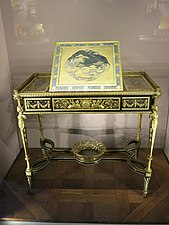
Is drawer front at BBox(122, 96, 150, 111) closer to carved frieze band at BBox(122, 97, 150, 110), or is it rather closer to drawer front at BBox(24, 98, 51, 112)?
carved frieze band at BBox(122, 97, 150, 110)

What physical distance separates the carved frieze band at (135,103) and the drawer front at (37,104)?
22.1 inches

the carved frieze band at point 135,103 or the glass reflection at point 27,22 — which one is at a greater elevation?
the glass reflection at point 27,22

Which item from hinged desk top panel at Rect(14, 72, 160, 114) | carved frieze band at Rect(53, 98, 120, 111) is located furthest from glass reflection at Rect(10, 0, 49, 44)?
carved frieze band at Rect(53, 98, 120, 111)

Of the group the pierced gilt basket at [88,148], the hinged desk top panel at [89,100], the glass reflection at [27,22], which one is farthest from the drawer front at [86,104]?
the glass reflection at [27,22]

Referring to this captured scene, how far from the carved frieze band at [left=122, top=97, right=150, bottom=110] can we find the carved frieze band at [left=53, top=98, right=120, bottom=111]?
52mm

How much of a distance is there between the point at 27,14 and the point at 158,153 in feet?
6.52

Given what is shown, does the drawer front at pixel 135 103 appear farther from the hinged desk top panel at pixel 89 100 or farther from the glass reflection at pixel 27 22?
the glass reflection at pixel 27 22

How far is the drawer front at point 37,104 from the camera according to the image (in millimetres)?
1674

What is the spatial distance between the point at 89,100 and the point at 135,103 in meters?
0.34

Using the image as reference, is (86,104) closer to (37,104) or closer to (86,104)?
(86,104)

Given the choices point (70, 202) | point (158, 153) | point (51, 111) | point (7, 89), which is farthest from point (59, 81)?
point (158, 153)

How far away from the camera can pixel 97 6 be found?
2.07m

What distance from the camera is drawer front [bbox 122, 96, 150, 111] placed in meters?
1.64

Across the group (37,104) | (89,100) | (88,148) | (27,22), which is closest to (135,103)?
(89,100)
